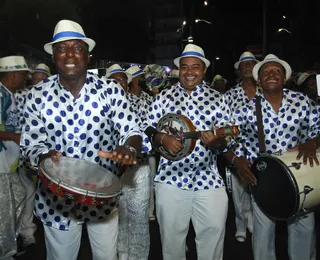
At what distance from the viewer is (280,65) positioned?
4156 mm

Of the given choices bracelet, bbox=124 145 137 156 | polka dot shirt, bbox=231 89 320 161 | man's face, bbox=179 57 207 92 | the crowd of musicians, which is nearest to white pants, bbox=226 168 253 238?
the crowd of musicians

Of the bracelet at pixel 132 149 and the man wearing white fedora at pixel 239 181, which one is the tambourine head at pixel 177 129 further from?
the man wearing white fedora at pixel 239 181

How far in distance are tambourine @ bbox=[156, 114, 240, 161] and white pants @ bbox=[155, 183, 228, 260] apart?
0.40 meters

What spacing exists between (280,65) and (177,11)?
219ft

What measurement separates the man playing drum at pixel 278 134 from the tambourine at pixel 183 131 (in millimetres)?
476

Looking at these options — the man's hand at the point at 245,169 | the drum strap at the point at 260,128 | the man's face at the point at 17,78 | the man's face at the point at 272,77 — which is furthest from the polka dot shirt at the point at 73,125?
the man's face at the point at 17,78

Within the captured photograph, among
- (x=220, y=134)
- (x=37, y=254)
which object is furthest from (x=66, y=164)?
(x=37, y=254)

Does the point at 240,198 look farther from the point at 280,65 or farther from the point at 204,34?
the point at 204,34

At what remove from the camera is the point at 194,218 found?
4.02 m

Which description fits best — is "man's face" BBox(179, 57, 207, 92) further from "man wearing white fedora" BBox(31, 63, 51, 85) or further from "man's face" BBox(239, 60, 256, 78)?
"man wearing white fedora" BBox(31, 63, 51, 85)

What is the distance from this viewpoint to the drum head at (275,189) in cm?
342

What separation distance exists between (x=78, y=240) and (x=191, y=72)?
6.62 ft

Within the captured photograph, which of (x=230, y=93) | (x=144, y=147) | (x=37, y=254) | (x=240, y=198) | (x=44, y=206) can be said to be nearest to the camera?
(x=44, y=206)

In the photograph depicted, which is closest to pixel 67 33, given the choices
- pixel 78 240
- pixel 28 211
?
pixel 78 240
